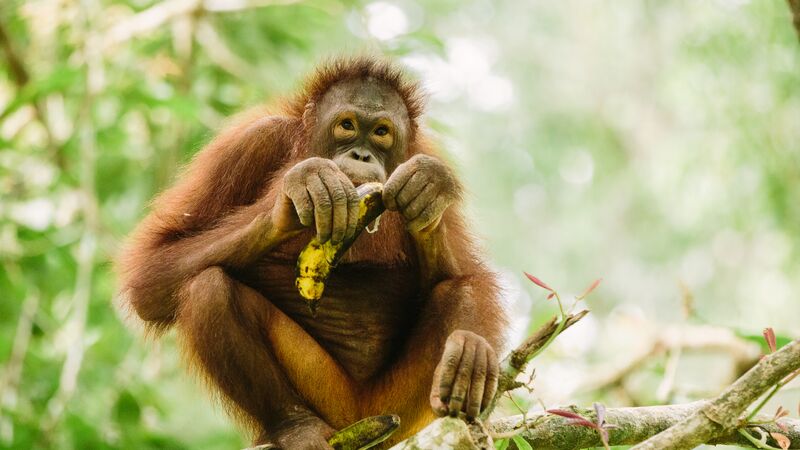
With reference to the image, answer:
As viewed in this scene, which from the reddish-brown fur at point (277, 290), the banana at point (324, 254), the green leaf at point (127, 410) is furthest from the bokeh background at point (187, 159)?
the banana at point (324, 254)

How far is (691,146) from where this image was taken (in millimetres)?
10953

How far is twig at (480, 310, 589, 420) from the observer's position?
2.84 metres

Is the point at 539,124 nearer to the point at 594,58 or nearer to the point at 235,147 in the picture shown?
the point at 594,58

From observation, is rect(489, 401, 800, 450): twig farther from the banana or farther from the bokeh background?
the banana

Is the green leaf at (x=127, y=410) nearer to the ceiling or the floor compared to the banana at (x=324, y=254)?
nearer to the floor

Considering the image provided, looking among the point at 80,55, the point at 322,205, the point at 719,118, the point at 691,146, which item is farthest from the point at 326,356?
the point at 691,146

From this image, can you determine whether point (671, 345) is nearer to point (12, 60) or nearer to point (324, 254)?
point (324, 254)

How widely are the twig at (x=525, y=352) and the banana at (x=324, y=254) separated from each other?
733mm

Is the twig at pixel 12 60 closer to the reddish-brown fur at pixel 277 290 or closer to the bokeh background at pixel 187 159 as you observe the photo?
the bokeh background at pixel 187 159

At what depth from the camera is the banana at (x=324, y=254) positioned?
3367 millimetres

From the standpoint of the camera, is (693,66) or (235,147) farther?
(693,66)

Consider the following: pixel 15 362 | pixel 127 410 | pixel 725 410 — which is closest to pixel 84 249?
pixel 15 362

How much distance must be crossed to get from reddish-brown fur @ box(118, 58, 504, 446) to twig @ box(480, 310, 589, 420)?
64cm

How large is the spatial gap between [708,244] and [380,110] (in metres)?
12.4
